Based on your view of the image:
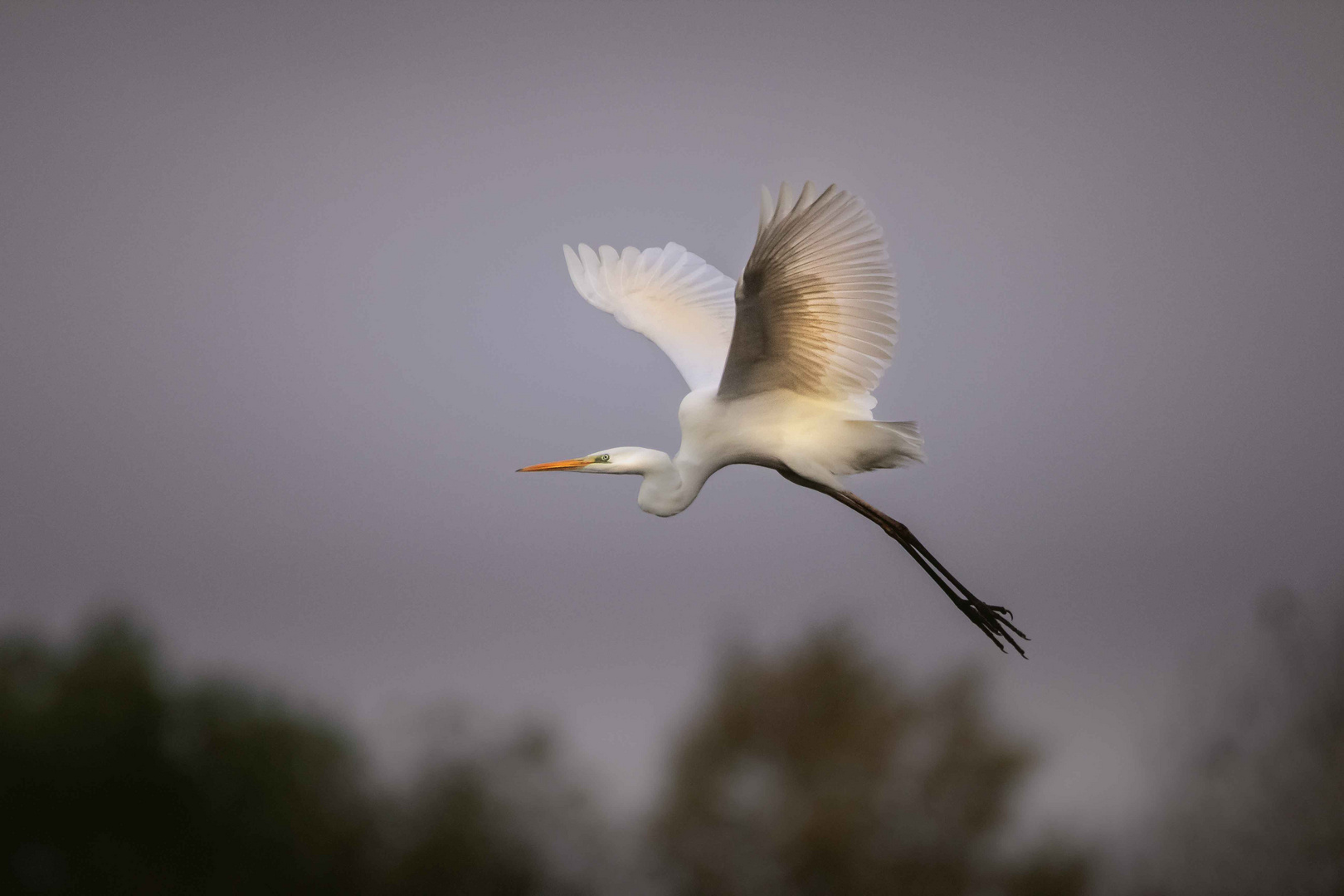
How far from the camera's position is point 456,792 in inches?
288

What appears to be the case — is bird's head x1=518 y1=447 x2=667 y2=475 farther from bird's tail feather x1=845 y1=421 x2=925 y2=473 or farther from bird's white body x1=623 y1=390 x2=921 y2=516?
bird's tail feather x1=845 y1=421 x2=925 y2=473

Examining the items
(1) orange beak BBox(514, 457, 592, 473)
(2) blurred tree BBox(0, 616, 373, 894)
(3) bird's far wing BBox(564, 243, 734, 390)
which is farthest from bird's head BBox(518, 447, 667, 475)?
(2) blurred tree BBox(0, 616, 373, 894)

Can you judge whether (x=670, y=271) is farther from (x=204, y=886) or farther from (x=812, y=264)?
(x=204, y=886)

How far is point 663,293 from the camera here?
3.57 metres

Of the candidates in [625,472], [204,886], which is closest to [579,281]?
[625,472]

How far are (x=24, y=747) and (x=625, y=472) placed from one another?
268 inches

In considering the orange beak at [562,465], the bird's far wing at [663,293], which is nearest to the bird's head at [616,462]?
the orange beak at [562,465]

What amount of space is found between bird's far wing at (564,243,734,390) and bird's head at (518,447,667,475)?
55cm

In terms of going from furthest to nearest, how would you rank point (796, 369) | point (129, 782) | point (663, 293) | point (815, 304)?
point (129, 782) < point (663, 293) < point (796, 369) < point (815, 304)

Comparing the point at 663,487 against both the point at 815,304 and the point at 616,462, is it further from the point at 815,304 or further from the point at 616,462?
the point at 815,304

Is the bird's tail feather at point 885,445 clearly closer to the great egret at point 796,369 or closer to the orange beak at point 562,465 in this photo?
the great egret at point 796,369

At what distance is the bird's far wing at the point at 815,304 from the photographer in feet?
7.83

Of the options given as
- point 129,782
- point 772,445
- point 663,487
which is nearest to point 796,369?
point 772,445

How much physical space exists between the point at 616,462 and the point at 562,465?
5.2 inches
